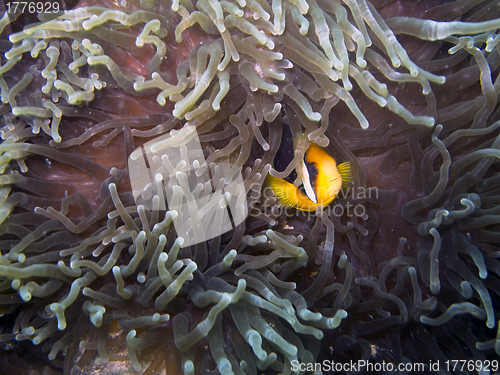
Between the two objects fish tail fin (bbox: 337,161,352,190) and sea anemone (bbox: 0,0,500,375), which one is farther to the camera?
fish tail fin (bbox: 337,161,352,190)

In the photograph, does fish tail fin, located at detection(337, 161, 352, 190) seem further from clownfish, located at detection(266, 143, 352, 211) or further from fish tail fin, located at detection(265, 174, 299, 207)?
fish tail fin, located at detection(265, 174, 299, 207)

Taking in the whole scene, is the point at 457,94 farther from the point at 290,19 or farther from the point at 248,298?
the point at 248,298

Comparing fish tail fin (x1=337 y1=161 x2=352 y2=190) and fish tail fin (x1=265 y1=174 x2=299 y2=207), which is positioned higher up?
fish tail fin (x1=337 y1=161 x2=352 y2=190)

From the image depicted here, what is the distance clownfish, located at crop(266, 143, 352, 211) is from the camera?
4.68ft

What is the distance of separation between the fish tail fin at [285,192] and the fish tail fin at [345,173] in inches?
9.5

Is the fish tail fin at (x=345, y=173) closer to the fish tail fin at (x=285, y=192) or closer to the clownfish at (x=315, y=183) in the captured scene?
the clownfish at (x=315, y=183)

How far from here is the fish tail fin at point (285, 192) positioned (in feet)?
4.87

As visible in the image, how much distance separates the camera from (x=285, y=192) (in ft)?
4.90

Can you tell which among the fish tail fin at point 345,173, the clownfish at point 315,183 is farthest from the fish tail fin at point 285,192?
the fish tail fin at point 345,173

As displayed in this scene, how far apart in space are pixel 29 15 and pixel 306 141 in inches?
50.4

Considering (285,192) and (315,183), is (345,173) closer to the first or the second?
(315,183)

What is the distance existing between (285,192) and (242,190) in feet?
0.89

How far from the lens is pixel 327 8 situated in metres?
1.16

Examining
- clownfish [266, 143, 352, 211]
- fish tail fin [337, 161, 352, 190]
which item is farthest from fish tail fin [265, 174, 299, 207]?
fish tail fin [337, 161, 352, 190]
